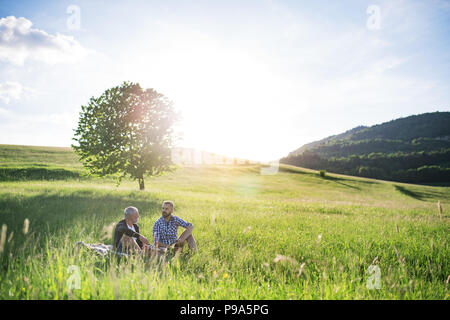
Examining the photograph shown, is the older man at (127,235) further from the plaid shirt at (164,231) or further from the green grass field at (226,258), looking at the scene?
the plaid shirt at (164,231)

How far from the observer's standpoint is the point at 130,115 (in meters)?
19.2

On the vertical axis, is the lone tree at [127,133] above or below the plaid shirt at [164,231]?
above

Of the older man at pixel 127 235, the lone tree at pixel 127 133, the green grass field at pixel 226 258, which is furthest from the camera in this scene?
the lone tree at pixel 127 133

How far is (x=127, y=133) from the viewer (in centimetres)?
1906

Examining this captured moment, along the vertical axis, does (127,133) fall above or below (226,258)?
above

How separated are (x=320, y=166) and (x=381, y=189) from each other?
5160 cm

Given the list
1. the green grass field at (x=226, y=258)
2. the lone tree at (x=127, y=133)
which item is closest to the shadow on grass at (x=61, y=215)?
the green grass field at (x=226, y=258)

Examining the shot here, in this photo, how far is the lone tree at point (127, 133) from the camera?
17797 mm

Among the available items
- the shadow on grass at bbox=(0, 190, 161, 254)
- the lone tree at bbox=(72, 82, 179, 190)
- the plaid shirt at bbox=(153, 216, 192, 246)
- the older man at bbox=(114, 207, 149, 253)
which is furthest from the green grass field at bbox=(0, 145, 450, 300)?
the lone tree at bbox=(72, 82, 179, 190)

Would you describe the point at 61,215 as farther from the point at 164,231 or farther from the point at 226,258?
the point at 226,258

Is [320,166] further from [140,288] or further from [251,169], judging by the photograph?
[140,288]

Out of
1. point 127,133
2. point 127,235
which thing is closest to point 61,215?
point 127,235

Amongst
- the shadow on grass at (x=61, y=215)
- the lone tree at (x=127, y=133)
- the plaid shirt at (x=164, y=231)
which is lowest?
the shadow on grass at (x=61, y=215)

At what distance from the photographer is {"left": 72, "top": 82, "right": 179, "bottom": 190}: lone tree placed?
17.8 meters
